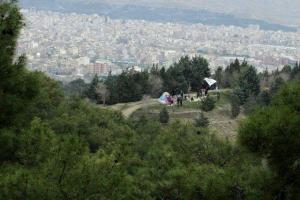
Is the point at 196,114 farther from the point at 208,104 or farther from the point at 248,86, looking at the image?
the point at 248,86

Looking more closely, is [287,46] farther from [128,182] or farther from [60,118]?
[128,182]

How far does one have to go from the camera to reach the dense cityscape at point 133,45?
4491 inches

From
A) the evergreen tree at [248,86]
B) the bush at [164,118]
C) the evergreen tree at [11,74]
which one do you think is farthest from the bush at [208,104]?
the evergreen tree at [11,74]

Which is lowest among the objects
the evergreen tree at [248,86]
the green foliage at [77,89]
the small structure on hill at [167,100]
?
the green foliage at [77,89]

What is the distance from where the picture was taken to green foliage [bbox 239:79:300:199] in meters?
6.55

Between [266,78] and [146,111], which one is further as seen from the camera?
[266,78]

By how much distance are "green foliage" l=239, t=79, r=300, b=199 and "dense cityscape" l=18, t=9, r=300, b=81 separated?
291 ft

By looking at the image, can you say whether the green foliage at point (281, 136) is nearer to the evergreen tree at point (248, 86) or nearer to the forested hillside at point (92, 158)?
the forested hillside at point (92, 158)

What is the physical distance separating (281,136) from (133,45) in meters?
149

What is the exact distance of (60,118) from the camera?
957 inches

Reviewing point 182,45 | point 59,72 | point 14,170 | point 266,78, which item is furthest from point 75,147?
point 182,45

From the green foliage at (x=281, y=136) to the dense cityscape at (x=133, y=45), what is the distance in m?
88.8

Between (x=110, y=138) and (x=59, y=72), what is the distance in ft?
263

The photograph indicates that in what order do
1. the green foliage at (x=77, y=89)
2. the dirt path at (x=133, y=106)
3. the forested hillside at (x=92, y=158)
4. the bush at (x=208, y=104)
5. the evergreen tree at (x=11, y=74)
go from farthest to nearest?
the green foliage at (x=77, y=89) < the dirt path at (x=133, y=106) < the bush at (x=208, y=104) < the evergreen tree at (x=11, y=74) < the forested hillside at (x=92, y=158)
